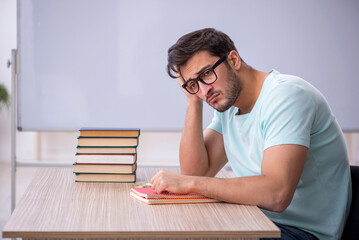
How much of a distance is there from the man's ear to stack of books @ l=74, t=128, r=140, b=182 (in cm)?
44

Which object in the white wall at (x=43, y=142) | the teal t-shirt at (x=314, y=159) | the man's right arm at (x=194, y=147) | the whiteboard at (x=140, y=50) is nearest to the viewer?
the teal t-shirt at (x=314, y=159)

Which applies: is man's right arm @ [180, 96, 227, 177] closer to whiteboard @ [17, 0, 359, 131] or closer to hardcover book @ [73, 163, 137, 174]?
hardcover book @ [73, 163, 137, 174]

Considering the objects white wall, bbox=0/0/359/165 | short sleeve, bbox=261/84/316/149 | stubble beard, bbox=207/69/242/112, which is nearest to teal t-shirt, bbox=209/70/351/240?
short sleeve, bbox=261/84/316/149

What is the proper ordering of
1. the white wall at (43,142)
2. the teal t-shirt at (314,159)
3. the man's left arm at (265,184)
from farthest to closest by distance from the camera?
the white wall at (43,142) → the teal t-shirt at (314,159) → the man's left arm at (265,184)

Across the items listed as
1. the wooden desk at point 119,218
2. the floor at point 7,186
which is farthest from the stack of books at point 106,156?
the floor at point 7,186

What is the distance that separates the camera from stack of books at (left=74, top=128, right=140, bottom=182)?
5.30ft

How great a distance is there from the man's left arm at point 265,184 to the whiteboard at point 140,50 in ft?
5.16

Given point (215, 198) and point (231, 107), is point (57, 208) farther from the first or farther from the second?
point (231, 107)

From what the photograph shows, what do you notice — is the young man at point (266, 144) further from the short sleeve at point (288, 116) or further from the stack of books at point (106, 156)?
the stack of books at point (106, 156)

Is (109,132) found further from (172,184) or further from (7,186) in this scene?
(7,186)

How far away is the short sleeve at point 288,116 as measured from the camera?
52.6 inches

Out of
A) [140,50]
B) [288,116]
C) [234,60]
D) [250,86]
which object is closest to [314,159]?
[288,116]

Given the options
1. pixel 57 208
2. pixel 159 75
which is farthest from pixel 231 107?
pixel 159 75

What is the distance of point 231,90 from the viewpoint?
164cm
